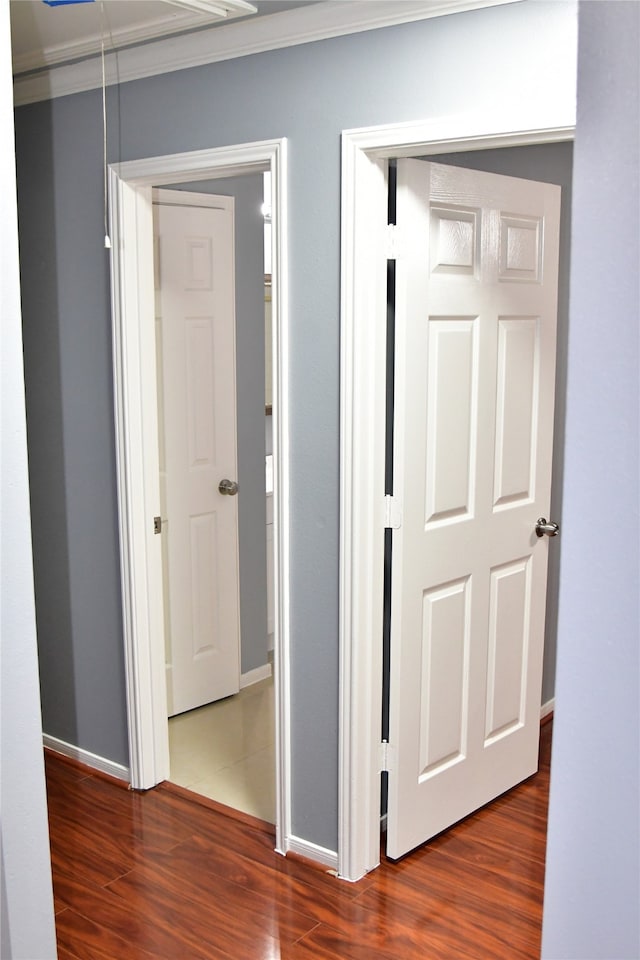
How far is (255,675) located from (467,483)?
190cm

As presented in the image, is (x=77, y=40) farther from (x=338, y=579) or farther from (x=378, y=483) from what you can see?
(x=338, y=579)

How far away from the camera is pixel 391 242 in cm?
263

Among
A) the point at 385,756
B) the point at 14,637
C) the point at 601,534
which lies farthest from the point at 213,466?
the point at 601,534

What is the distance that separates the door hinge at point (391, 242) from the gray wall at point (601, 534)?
6.77 ft

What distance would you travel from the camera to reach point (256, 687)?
437 cm

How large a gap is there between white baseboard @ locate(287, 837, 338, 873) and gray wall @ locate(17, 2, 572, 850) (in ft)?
0.08

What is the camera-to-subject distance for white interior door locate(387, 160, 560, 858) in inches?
107

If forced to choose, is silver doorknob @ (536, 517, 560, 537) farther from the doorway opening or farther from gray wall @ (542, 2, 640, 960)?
gray wall @ (542, 2, 640, 960)

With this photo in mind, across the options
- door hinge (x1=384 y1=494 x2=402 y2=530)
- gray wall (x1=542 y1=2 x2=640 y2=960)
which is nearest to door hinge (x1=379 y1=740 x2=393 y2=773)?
door hinge (x1=384 y1=494 x2=402 y2=530)

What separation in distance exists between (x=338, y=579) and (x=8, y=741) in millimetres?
1555

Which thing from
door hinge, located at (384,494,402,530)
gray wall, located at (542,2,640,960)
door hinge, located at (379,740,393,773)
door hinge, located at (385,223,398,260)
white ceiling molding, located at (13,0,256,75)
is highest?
white ceiling molding, located at (13,0,256,75)

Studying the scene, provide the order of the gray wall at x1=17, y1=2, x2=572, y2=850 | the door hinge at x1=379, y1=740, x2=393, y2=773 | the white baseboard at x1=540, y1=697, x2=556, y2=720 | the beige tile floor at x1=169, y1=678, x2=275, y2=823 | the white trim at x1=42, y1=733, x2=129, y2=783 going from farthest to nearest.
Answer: the white baseboard at x1=540, y1=697, x2=556, y2=720 → the white trim at x1=42, y1=733, x2=129, y2=783 → the beige tile floor at x1=169, y1=678, x2=275, y2=823 → the door hinge at x1=379, y1=740, x2=393, y2=773 → the gray wall at x1=17, y1=2, x2=572, y2=850

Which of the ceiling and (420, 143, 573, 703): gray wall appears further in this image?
(420, 143, 573, 703): gray wall

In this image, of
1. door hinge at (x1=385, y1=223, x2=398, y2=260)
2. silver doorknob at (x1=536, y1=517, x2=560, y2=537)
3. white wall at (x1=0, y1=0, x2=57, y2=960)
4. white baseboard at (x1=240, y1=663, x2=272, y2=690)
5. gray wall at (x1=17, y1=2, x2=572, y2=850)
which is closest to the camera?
white wall at (x1=0, y1=0, x2=57, y2=960)
